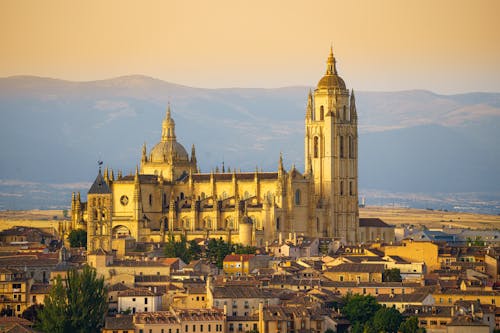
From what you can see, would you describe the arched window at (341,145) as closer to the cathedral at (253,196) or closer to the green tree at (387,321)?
the cathedral at (253,196)

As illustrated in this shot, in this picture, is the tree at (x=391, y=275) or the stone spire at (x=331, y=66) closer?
the tree at (x=391, y=275)

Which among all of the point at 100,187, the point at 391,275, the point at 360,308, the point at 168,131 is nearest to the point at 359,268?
the point at 391,275

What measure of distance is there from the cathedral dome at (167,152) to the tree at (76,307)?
62412mm

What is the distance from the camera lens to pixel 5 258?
113m

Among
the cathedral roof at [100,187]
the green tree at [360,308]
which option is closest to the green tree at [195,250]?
the cathedral roof at [100,187]

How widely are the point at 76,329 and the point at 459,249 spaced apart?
4471cm

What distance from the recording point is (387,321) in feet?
295

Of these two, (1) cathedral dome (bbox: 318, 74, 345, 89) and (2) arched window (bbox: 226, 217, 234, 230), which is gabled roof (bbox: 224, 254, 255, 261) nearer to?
(2) arched window (bbox: 226, 217, 234, 230)

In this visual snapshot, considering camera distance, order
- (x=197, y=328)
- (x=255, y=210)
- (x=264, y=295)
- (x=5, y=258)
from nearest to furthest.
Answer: (x=197, y=328) < (x=264, y=295) < (x=5, y=258) < (x=255, y=210)

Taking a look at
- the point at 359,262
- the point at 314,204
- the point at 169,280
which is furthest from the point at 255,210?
the point at 169,280

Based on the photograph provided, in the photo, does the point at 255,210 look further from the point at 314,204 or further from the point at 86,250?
the point at 86,250

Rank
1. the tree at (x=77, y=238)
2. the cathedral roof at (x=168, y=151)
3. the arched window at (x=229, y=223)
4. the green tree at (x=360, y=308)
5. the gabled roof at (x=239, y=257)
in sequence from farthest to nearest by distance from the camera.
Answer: the cathedral roof at (x=168, y=151), the arched window at (x=229, y=223), the tree at (x=77, y=238), the gabled roof at (x=239, y=257), the green tree at (x=360, y=308)

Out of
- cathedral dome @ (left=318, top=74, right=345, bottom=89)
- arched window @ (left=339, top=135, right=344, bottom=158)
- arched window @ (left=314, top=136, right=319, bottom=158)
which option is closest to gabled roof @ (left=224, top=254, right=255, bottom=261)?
arched window @ (left=314, top=136, right=319, bottom=158)

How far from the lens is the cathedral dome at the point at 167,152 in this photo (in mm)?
155375
